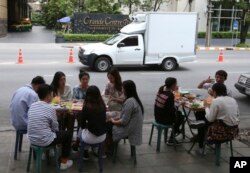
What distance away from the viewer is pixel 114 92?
759 centimetres

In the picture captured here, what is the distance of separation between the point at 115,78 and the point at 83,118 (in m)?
1.75

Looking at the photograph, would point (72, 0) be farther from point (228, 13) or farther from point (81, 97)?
point (81, 97)

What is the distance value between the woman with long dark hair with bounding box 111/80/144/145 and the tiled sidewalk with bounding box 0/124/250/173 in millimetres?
413

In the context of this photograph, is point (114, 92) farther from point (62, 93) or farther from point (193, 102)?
point (193, 102)

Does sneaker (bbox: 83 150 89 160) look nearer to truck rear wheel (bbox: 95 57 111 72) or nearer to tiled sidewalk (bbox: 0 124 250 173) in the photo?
tiled sidewalk (bbox: 0 124 250 173)

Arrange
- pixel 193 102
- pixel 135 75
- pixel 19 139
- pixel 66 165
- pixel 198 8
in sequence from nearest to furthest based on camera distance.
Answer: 1. pixel 66 165
2. pixel 19 139
3. pixel 193 102
4. pixel 135 75
5. pixel 198 8

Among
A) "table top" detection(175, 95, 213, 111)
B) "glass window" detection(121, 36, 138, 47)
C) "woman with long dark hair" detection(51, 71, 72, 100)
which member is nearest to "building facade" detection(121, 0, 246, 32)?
"glass window" detection(121, 36, 138, 47)

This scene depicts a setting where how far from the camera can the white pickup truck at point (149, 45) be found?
1692 centimetres

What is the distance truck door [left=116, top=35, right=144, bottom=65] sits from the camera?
1697cm

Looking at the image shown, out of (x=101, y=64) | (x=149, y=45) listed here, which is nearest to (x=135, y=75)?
(x=101, y=64)

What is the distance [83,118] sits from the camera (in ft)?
19.2

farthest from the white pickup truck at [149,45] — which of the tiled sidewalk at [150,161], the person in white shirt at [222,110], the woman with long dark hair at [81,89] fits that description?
the person in white shirt at [222,110]

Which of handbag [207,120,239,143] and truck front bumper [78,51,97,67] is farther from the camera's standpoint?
truck front bumper [78,51,97,67]

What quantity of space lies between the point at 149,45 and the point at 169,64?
1317 mm
